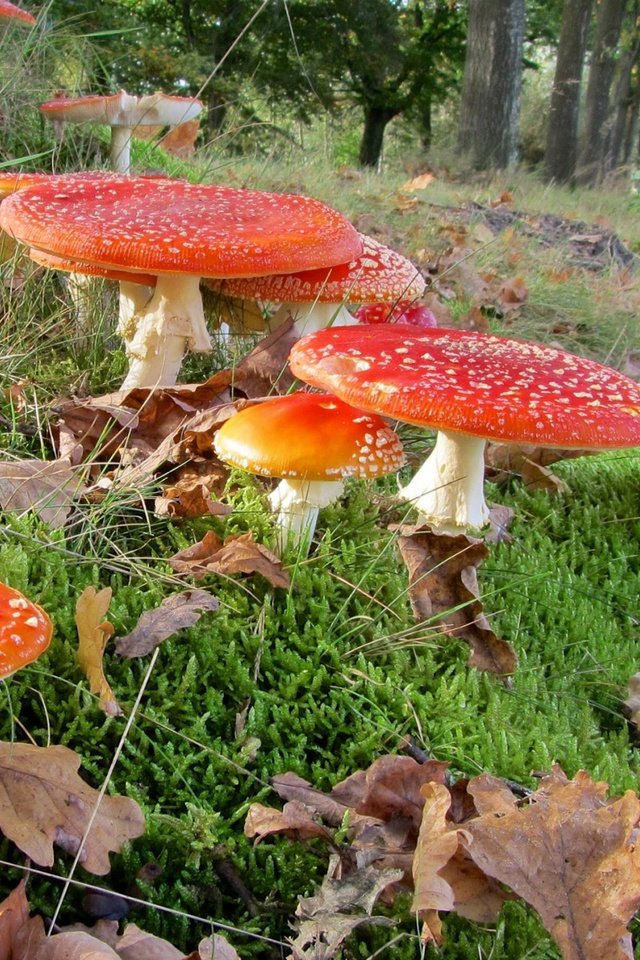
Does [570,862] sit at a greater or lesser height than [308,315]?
lesser

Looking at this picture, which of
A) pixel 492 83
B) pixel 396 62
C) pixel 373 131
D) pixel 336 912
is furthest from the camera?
pixel 373 131

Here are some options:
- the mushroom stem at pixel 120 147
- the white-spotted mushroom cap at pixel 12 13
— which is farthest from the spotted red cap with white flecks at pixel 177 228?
the white-spotted mushroom cap at pixel 12 13

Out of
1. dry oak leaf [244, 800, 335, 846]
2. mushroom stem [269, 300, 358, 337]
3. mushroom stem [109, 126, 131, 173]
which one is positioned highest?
mushroom stem [109, 126, 131, 173]

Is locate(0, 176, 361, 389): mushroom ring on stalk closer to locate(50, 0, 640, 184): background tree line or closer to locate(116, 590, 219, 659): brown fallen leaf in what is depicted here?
locate(116, 590, 219, 659): brown fallen leaf

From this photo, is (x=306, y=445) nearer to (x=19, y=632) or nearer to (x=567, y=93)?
(x=19, y=632)

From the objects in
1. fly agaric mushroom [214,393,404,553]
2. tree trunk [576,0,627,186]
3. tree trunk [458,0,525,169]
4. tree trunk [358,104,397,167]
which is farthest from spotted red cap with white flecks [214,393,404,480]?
tree trunk [358,104,397,167]

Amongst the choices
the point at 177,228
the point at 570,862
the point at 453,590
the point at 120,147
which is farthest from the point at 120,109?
the point at 570,862
